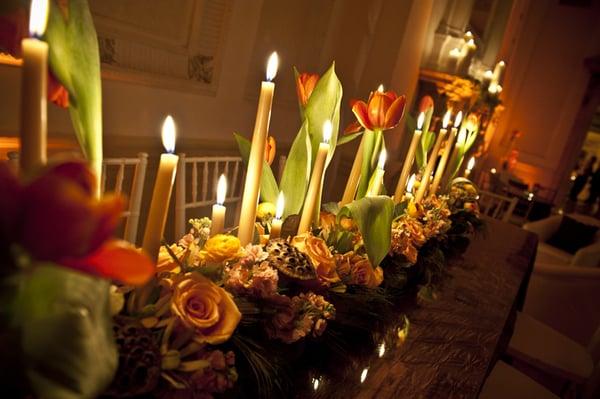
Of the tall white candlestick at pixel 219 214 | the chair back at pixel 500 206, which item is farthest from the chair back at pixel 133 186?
the chair back at pixel 500 206

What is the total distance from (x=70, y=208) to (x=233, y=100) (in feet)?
7.31

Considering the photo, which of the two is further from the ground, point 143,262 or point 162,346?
point 143,262

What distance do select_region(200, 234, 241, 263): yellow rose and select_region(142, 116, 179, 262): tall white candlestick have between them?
92 mm

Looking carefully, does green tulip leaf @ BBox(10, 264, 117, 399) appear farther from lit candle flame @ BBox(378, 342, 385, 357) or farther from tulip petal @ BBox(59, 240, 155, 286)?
lit candle flame @ BBox(378, 342, 385, 357)

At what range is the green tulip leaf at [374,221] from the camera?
2.23 ft

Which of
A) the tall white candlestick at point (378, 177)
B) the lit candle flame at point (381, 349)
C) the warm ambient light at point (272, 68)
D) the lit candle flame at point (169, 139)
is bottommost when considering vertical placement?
the lit candle flame at point (381, 349)

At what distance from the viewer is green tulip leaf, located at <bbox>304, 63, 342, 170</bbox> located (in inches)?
27.0

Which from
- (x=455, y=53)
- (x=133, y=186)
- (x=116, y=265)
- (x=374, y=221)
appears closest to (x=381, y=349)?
(x=374, y=221)

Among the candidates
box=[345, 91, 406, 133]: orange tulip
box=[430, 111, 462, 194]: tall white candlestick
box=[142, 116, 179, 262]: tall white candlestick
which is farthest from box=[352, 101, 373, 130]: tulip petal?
box=[430, 111, 462, 194]: tall white candlestick

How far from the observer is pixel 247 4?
2.18 m

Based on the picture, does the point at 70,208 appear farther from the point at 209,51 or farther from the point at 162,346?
the point at 209,51

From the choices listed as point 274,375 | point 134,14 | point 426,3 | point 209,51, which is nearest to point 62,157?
point 274,375

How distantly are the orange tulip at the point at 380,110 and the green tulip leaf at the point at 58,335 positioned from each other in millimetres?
537

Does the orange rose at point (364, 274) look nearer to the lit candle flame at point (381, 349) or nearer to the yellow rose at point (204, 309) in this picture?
the lit candle flame at point (381, 349)
